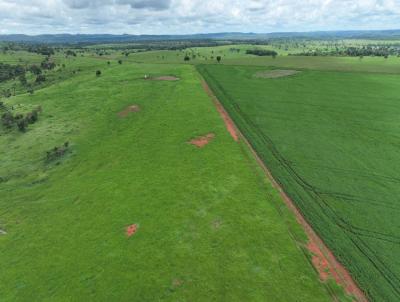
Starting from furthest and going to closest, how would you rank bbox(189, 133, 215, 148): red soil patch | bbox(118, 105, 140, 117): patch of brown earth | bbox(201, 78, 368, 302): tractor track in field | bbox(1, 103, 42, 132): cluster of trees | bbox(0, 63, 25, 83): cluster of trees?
1. bbox(0, 63, 25, 83): cluster of trees
2. bbox(118, 105, 140, 117): patch of brown earth
3. bbox(1, 103, 42, 132): cluster of trees
4. bbox(189, 133, 215, 148): red soil patch
5. bbox(201, 78, 368, 302): tractor track in field

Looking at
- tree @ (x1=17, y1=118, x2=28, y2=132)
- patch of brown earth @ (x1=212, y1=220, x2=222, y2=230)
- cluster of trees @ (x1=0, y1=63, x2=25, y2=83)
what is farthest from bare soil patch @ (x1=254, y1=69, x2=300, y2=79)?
cluster of trees @ (x1=0, y1=63, x2=25, y2=83)

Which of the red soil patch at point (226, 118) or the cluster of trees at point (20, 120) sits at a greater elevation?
the red soil patch at point (226, 118)

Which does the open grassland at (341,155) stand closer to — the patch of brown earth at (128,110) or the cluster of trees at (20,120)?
the patch of brown earth at (128,110)

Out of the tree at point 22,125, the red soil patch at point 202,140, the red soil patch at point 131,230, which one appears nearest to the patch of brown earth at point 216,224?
the red soil patch at point 131,230

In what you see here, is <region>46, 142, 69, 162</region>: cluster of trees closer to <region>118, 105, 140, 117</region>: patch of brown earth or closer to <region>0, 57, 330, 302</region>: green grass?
<region>0, 57, 330, 302</region>: green grass

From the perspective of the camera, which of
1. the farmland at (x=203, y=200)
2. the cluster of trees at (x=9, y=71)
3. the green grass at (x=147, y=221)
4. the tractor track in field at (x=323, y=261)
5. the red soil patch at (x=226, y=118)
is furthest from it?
the cluster of trees at (x=9, y=71)

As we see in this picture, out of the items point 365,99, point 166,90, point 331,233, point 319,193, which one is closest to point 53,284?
point 331,233
